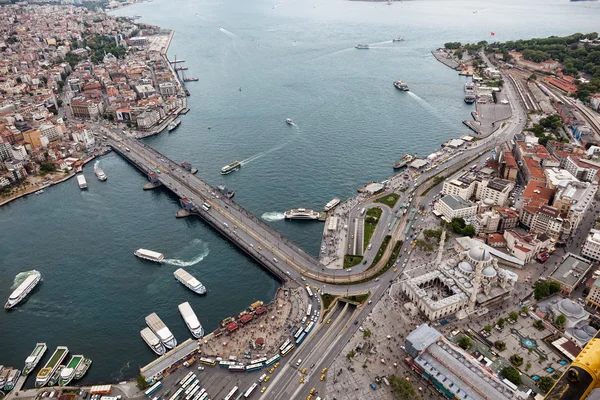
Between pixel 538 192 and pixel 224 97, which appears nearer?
pixel 538 192

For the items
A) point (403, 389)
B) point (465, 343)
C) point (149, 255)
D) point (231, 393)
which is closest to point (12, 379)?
point (149, 255)

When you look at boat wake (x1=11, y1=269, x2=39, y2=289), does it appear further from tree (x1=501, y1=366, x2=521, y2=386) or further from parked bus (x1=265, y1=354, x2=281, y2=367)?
tree (x1=501, y1=366, x2=521, y2=386)

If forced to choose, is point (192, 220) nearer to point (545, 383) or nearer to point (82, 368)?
point (82, 368)

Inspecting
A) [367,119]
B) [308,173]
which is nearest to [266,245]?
[308,173]

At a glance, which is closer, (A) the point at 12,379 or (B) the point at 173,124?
(A) the point at 12,379

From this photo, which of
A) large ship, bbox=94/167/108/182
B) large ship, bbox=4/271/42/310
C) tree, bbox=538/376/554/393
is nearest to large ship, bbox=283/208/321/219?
large ship, bbox=4/271/42/310

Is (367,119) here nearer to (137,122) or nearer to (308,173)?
(308,173)
